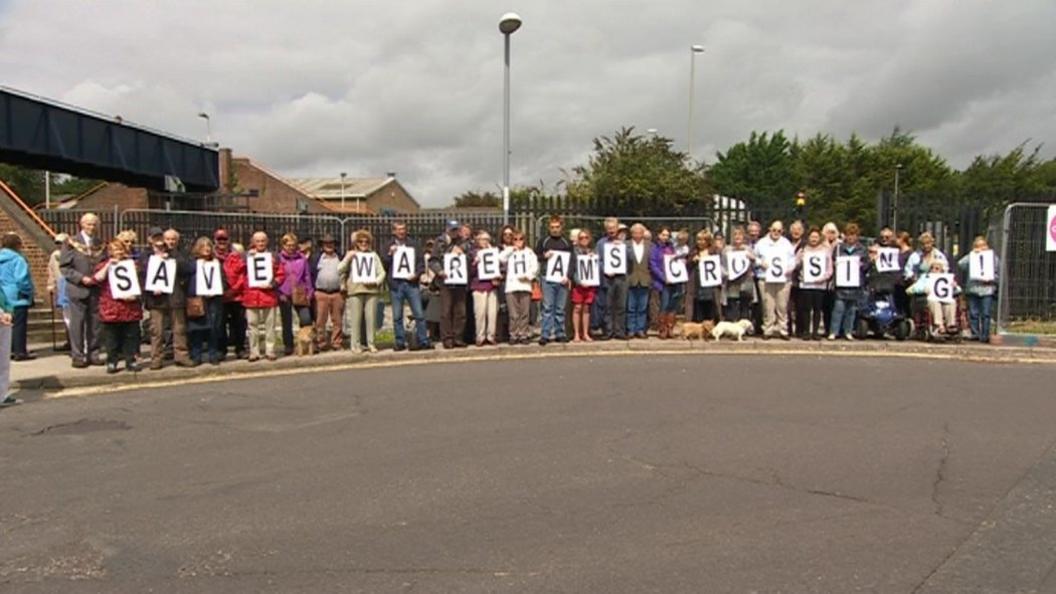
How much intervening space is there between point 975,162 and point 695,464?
57.6 meters

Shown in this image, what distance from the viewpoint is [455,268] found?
12250 millimetres

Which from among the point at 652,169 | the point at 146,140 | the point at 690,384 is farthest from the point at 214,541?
the point at 146,140

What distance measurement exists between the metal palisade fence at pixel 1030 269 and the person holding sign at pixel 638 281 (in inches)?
283

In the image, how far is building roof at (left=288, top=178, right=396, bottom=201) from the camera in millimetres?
87750

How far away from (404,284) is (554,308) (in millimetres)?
2438

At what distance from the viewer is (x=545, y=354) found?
12266 millimetres

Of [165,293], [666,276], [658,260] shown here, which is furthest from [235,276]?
[666,276]

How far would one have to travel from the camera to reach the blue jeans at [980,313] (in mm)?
12906

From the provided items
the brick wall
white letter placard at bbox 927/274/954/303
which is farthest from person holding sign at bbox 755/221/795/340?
the brick wall

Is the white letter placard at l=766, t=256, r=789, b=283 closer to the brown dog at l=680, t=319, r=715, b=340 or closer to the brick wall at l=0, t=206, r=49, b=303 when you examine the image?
the brown dog at l=680, t=319, r=715, b=340

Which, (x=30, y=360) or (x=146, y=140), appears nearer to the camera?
(x=30, y=360)

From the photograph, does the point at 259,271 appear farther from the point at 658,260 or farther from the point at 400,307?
the point at 658,260

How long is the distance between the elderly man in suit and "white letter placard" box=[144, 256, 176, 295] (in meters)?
0.87

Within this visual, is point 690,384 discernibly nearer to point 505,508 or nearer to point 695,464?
point 695,464
